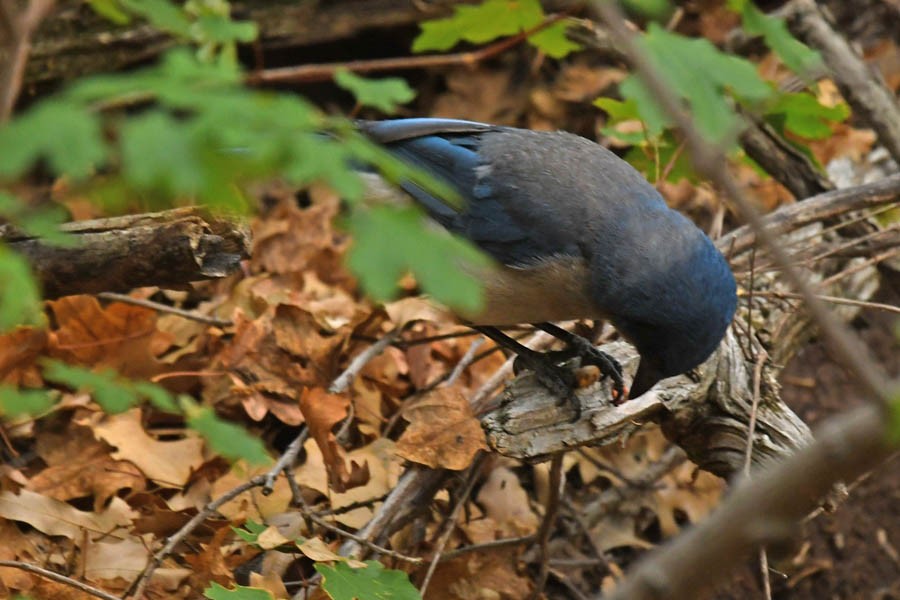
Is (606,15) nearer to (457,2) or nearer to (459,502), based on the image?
(459,502)

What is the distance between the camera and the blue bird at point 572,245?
135 inches

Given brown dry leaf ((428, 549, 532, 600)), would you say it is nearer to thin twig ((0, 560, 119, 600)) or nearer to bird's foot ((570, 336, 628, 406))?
bird's foot ((570, 336, 628, 406))

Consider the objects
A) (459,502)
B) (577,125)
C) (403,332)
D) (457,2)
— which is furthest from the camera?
(577,125)

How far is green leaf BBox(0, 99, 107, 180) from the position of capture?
153 centimetres

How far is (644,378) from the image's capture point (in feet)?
11.7

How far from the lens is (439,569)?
384 cm

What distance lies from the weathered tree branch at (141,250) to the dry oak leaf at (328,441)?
2.14 ft

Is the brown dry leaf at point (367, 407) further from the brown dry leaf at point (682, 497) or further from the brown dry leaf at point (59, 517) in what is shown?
the brown dry leaf at point (682, 497)

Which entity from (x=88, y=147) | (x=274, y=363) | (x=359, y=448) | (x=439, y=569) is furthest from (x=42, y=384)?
(x=88, y=147)

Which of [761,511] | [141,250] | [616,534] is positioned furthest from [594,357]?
[761,511]

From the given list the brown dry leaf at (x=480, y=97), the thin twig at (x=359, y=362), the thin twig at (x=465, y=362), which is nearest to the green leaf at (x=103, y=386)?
the thin twig at (x=359, y=362)

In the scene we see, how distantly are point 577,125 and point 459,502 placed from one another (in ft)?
10.2

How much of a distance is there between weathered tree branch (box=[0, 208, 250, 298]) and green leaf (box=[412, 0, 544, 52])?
1.29 m

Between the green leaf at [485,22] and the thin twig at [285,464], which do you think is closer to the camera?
the thin twig at [285,464]
